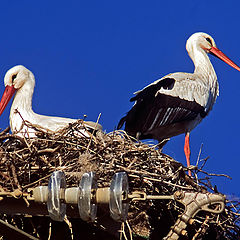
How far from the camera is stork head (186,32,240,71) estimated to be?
703cm

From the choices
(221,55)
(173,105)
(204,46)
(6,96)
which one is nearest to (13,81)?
(6,96)

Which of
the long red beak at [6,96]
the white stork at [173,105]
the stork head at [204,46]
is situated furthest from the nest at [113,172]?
the stork head at [204,46]

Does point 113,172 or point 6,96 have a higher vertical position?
point 6,96

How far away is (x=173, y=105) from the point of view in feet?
19.7

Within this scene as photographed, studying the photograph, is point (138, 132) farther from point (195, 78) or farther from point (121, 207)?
point (121, 207)

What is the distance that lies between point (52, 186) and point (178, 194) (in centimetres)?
84

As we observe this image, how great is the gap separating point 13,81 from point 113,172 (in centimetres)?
252

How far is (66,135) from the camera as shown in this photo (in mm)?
3627

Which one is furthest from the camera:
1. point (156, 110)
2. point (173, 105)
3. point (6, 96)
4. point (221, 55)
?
point (221, 55)

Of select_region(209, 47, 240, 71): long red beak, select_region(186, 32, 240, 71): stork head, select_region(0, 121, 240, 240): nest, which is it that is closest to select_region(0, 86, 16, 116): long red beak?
select_region(0, 121, 240, 240): nest

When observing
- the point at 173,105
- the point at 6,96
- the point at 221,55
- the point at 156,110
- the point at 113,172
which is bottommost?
the point at 113,172

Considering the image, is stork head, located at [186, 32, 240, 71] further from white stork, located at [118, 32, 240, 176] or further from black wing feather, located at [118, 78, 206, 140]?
black wing feather, located at [118, 78, 206, 140]

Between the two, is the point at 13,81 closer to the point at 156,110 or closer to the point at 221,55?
the point at 156,110

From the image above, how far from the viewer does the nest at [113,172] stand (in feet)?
10.8
